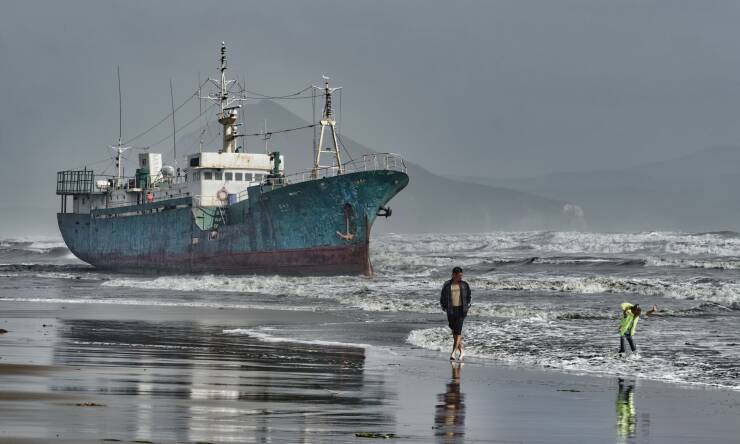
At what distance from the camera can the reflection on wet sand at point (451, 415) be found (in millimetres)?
9242

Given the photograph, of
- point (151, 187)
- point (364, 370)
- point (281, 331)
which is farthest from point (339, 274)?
point (364, 370)

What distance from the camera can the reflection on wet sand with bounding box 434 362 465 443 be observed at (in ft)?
30.3

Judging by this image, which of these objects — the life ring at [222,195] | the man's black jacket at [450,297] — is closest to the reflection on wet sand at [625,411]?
the man's black jacket at [450,297]

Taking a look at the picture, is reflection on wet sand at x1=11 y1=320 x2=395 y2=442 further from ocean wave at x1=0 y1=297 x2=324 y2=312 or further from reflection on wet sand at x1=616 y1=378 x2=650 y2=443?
ocean wave at x1=0 y1=297 x2=324 y2=312

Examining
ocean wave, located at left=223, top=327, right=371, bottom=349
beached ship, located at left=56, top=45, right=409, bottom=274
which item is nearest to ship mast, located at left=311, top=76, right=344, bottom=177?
beached ship, located at left=56, top=45, right=409, bottom=274

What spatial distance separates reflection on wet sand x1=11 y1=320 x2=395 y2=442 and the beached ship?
29.2 m

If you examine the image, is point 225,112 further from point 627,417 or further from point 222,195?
point 627,417

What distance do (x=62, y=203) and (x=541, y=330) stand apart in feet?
178

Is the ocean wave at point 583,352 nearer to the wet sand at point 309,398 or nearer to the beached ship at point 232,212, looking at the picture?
the wet sand at point 309,398

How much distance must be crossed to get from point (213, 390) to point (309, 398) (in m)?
1.17

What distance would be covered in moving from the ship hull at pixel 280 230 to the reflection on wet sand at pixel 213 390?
2902 centimetres

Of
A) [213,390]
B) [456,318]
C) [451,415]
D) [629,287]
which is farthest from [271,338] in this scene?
[629,287]

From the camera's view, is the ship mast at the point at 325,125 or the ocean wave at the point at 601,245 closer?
the ship mast at the point at 325,125

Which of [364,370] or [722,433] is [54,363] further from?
[722,433]
